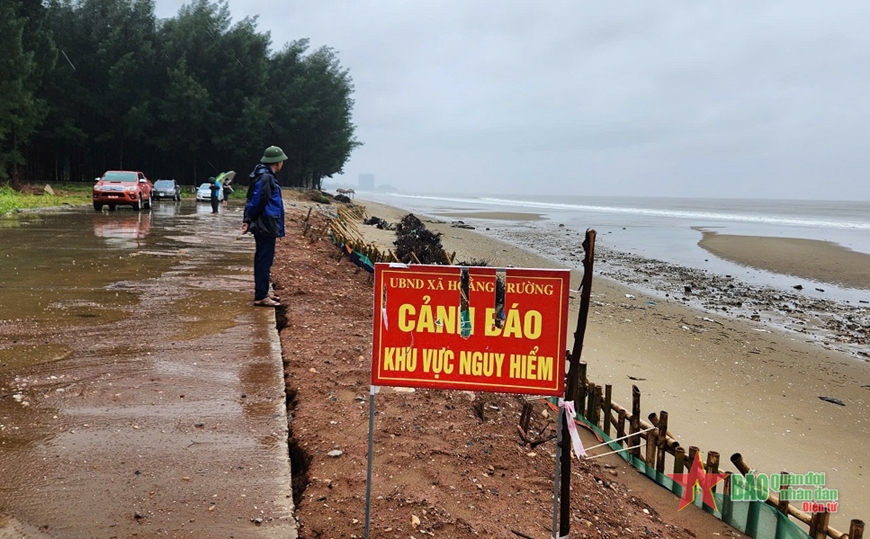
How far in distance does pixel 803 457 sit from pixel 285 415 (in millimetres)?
4448

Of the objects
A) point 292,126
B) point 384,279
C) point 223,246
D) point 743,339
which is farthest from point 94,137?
point 384,279

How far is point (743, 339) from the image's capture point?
9.82 meters

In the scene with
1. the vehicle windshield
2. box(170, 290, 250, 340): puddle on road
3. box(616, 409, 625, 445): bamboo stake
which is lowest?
box(616, 409, 625, 445): bamboo stake

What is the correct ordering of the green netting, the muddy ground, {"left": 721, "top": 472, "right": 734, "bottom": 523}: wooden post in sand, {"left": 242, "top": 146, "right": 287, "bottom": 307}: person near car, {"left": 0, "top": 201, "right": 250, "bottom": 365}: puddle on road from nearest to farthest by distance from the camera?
1. the muddy ground
2. the green netting
3. {"left": 721, "top": 472, "right": 734, "bottom": 523}: wooden post in sand
4. {"left": 0, "top": 201, "right": 250, "bottom": 365}: puddle on road
5. {"left": 242, "top": 146, "right": 287, "bottom": 307}: person near car

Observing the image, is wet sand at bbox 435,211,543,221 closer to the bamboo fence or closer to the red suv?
the red suv

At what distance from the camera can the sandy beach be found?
5395 mm

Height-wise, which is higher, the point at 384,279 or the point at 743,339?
the point at 384,279

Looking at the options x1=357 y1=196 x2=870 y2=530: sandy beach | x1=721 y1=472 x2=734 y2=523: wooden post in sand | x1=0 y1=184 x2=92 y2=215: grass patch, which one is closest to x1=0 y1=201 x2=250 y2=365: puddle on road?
x1=721 y1=472 x2=734 y2=523: wooden post in sand

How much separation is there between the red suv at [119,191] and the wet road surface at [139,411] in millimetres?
15196

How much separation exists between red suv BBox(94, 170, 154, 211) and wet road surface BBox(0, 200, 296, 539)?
1520 cm

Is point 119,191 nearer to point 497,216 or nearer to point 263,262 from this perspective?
point 263,262

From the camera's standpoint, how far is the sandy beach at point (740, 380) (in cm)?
539

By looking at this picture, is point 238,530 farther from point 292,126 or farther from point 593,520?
point 292,126

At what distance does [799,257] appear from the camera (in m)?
22.2
